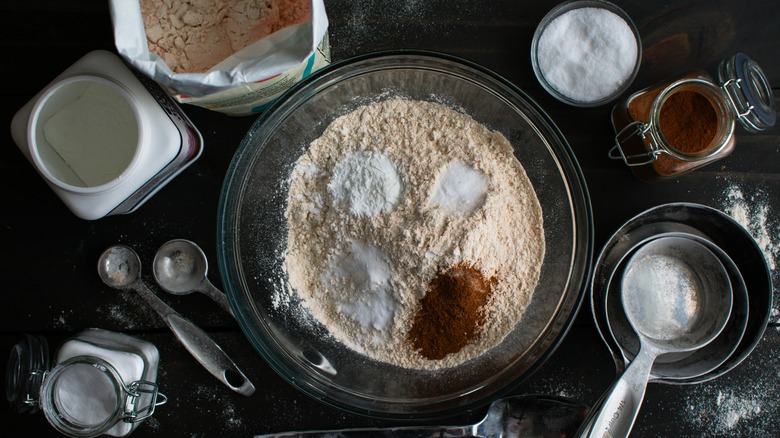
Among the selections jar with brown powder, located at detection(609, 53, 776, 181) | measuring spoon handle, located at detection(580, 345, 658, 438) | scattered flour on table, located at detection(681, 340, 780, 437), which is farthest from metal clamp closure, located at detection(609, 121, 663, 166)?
scattered flour on table, located at detection(681, 340, 780, 437)

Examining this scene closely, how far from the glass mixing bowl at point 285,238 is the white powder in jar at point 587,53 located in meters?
0.16

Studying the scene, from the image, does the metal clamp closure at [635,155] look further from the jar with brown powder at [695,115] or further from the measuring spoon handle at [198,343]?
the measuring spoon handle at [198,343]

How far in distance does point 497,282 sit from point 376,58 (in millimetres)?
491

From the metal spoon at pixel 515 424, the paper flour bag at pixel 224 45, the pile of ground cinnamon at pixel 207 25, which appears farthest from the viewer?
the metal spoon at pixel 515 424

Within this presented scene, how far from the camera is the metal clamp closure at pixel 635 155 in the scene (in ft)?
3.57

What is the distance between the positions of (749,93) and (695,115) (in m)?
0.10

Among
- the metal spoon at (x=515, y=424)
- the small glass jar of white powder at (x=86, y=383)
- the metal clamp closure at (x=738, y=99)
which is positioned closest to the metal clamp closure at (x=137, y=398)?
the small glass jar of white powder at (x=86, y=383)

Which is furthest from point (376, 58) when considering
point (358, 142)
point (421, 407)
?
point (421, 407)

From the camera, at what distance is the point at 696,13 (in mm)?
1225

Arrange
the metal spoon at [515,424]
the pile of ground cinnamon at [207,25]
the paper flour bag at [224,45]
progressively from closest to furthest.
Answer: the paper flour bag at [224,45], the pile of ground cinnamon at [207,25], the metal spoon at [515,424]

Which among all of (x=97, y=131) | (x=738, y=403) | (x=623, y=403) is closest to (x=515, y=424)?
(x=623, y=403)

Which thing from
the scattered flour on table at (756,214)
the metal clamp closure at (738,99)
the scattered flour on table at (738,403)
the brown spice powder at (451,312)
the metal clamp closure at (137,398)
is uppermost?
the metal clamp closure at (738,99)

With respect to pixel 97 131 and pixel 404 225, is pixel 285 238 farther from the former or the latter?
pixel 97 131

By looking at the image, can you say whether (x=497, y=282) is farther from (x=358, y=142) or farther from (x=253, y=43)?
(x=253, y=43)
